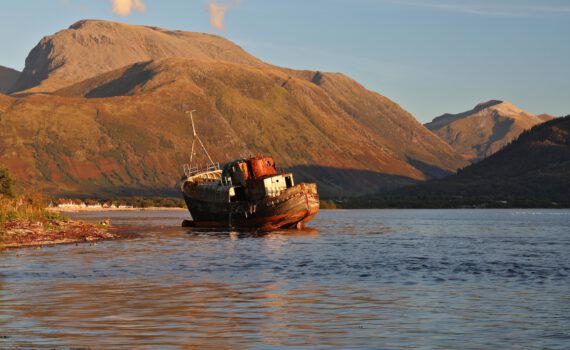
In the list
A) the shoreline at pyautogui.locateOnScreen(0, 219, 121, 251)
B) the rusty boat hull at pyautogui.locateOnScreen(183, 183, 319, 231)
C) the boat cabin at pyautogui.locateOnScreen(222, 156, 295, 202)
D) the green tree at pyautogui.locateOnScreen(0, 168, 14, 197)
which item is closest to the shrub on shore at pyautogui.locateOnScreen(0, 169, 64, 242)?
the green tree at pyautogui.locateOnScreen(0, 168, 14, 197)

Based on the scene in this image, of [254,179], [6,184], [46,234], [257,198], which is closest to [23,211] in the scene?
[46,234]

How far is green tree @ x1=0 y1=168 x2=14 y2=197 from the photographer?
3511 inches

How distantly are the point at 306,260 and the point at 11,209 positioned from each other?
2764 cm

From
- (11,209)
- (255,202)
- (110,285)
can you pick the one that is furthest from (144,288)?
(255,202)

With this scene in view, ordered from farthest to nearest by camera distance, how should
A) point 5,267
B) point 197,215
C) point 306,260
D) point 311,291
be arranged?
point 197,215
point 306,260
point 5,267
point 311,291

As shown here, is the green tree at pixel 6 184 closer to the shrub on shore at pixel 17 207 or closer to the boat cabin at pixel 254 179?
the shrub on shore at pixel 17 207

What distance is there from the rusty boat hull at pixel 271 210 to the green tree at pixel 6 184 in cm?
2405

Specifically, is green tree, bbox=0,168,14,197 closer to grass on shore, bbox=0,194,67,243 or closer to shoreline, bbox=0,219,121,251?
grass on shore, bbox=0,194,67,243

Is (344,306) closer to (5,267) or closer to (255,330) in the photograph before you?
(255,330)

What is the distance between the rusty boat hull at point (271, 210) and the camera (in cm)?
9769

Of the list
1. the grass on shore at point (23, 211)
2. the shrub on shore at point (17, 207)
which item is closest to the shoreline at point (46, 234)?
the grass on shore at point (23, 211)

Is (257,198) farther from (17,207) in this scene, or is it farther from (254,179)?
(17,207)

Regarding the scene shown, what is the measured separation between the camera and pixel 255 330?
27156mm

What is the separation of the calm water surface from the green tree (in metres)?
28.3
